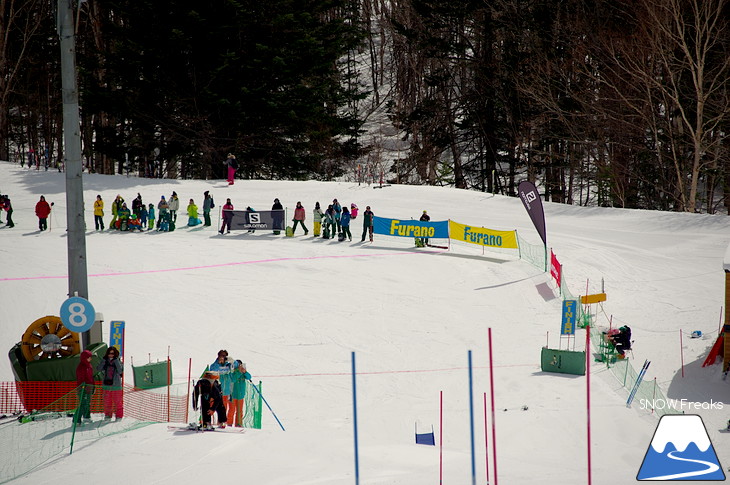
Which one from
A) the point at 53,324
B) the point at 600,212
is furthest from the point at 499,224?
the point at 53,324

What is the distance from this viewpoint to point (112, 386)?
12273 mm

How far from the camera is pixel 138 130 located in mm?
46125

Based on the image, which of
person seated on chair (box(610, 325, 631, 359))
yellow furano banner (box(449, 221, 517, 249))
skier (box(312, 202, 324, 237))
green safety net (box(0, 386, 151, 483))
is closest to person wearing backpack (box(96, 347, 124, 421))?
green safety net (box(0, 386, 151, 483))

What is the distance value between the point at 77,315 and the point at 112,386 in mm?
1401

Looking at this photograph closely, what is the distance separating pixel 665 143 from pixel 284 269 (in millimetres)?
25152

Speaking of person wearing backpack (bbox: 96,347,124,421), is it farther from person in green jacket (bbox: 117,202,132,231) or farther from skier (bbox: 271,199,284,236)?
person in green jacket (bbox: 117,202,132,231)

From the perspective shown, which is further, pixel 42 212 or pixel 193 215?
pixel 193 215

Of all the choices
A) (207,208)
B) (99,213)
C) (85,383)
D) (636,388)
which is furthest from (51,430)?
(207,208)

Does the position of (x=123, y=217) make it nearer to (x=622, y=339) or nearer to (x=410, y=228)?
(x=410, y=228)

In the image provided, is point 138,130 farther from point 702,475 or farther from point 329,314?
point 702,475

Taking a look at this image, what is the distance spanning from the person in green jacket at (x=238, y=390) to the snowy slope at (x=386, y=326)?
98 centimetres

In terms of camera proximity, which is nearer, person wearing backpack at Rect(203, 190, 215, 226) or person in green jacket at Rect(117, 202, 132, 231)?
person in green jacket at Rect(117, 202, 132, 231)

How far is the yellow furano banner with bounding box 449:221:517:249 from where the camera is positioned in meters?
27.0

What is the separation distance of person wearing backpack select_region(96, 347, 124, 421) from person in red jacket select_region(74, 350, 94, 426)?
21cm
